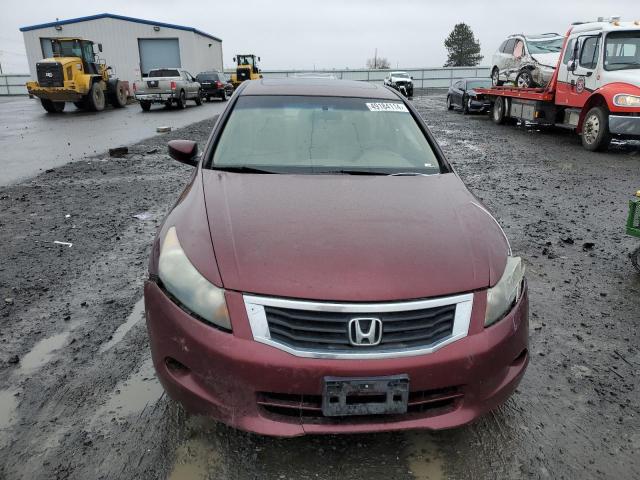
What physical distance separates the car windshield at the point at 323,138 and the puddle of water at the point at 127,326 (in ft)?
3.97

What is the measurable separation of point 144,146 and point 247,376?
35.3ft

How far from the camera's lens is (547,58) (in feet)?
46.4

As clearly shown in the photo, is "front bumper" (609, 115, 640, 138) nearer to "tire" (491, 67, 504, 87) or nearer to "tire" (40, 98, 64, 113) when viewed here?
"tire" (491, 67, 504, 87)

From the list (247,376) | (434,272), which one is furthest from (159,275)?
(434,272)

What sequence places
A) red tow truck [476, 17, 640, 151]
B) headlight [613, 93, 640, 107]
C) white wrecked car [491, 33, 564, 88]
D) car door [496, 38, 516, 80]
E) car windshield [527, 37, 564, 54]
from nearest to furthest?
1. headlight [613, 93, 640, 107]
2. red tow truck [476, 17, 640, 151]
3. white wrecked car [491, 33, 564, 88]
4. car windshield [527, 37, 564, 54]
5. car door [496, 38, 516, 80]

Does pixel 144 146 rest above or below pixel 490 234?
below

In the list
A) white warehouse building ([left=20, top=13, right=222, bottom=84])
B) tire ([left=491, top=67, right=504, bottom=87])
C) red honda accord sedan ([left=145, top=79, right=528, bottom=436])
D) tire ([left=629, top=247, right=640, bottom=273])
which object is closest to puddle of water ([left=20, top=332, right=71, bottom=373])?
red honda accord sedan ([left=145, top=79, right=528, bottom=436])

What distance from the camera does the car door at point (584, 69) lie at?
36.4 feet

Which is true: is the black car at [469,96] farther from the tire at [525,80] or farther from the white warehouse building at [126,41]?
the white warehouse building at [126,41]

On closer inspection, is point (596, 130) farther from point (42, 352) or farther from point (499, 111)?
point (42, 352)

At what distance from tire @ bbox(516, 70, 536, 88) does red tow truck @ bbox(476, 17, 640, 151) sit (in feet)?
4.87

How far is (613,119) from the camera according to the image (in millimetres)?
10133

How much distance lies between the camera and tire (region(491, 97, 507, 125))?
54.6ft

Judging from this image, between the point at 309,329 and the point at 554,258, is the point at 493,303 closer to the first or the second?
the point at 309,329
